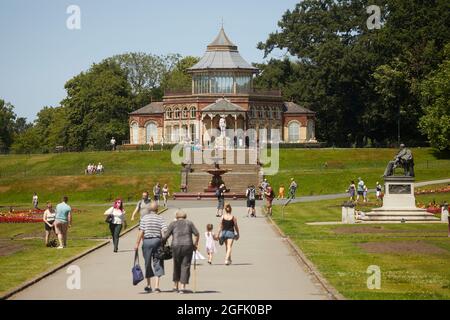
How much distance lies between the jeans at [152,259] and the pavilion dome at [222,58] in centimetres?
9721

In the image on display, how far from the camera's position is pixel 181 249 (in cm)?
2783

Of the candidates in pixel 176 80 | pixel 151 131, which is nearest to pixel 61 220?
pixel 151 131

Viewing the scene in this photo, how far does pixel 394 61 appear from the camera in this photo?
353 ft

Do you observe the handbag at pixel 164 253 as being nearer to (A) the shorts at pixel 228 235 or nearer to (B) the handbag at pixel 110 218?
(A) the shorts at pixel 228 235

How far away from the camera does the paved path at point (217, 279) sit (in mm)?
26828

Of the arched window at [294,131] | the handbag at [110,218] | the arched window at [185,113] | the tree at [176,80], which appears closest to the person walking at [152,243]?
the handbag at [110,218]

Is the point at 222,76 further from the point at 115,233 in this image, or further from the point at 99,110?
the point at 115,233

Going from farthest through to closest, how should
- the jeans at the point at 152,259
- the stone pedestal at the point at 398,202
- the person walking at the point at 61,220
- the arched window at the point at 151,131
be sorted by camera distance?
the arched window at the point at 151,131 → the stone pedestal at the point at 398,202 → the person walking at the point at 61,220 → the jeans at the point at 152,259

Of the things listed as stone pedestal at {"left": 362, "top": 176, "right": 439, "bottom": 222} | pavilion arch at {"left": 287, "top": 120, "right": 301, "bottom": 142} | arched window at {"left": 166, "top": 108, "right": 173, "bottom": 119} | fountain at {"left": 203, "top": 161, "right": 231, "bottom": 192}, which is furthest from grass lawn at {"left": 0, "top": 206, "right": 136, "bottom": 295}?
pavilion arch at {"left": 287, "top": 120, "right": 301, "bottom": 142}

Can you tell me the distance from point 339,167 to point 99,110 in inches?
1830

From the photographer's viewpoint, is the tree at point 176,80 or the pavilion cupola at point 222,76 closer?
the pavilion cupola at point 222,76

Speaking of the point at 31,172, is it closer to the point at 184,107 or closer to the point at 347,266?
the point at 184,107

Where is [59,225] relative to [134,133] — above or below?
below

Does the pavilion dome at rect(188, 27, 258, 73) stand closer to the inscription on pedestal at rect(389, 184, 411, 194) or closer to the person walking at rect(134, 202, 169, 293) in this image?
the inscription on pedestal at rect(389, 184, 411, 194)
